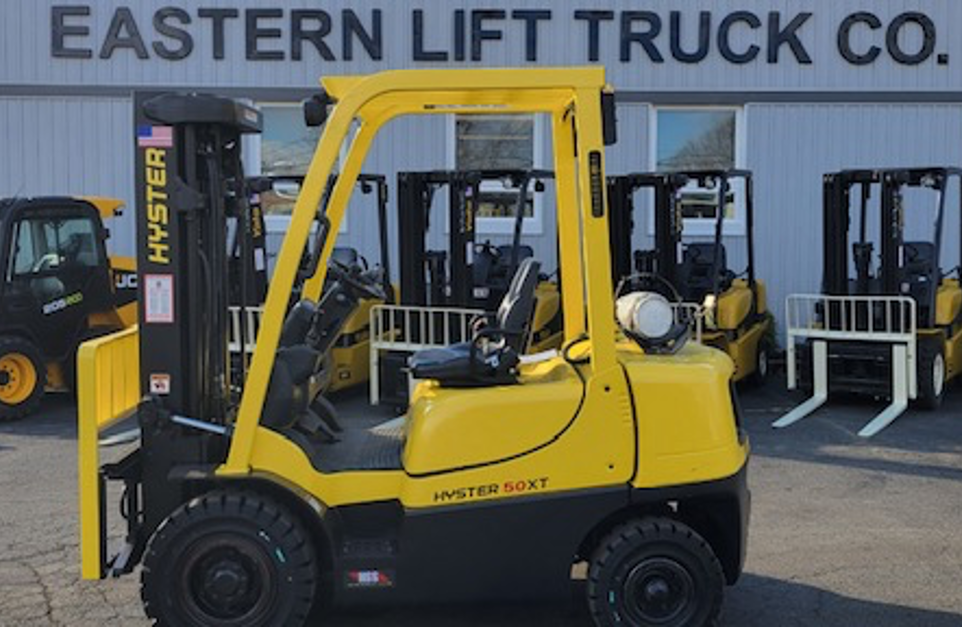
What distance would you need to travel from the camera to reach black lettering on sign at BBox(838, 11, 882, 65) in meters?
13.9

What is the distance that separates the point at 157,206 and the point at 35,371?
646 centimetres

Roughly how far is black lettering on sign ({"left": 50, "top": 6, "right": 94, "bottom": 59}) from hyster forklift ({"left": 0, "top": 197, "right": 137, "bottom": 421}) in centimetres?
371

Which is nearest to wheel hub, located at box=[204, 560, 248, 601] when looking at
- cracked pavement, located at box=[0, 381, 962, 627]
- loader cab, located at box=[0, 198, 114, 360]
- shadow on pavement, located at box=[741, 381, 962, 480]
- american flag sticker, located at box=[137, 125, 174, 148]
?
cracked pavement, located at box=[0, 381, 962, 627]

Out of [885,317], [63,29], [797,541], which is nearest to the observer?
[797,541]

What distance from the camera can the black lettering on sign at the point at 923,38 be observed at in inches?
548

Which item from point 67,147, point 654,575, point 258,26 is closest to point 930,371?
point 654,575

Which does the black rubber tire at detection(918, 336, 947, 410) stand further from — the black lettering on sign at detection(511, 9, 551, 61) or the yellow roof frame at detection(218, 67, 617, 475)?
the yellow roof frame at detection(218, 67, 617, 475)

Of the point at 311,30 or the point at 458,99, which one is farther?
the point at 311,30

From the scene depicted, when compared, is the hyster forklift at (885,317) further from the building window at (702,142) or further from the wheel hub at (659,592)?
the wheel hub at (659,592)

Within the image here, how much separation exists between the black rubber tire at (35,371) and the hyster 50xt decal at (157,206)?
20.8ft

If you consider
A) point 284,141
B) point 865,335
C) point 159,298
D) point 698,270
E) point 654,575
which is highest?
point 284,141

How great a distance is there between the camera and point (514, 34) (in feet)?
45.5

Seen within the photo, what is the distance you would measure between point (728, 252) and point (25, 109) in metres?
9.24

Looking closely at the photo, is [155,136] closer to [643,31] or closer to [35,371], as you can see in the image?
[35,371]
